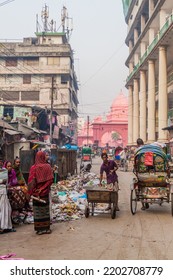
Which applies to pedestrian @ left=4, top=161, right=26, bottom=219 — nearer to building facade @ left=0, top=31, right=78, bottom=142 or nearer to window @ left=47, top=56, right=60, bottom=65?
building facade @ left=0, top=31, right=78, bottom=142

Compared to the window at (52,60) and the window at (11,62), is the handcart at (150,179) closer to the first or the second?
the window at (52,60)

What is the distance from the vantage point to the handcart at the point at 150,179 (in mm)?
Answer: 10023

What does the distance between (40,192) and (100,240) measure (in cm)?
→ 165

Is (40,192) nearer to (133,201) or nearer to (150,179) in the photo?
(133,201)

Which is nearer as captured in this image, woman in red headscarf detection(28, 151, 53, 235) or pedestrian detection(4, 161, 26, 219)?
woman in red headscarf detection(28, 151, 53, 235)

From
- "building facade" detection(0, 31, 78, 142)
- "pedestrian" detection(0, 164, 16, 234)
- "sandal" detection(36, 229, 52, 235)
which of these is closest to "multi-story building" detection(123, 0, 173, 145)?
"building facade" detection(0, 31, 78, 142)

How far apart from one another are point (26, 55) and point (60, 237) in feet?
187

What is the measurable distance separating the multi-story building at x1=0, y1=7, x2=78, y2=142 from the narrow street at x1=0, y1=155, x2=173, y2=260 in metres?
50.9

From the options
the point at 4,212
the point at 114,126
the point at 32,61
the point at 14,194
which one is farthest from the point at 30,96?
the point at 4,212

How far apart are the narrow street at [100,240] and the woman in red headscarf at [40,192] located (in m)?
0.26

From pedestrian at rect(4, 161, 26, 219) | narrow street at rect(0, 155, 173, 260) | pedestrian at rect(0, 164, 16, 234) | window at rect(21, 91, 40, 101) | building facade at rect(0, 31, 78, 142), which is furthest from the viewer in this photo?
window at rect(21, 91, 40, 101)

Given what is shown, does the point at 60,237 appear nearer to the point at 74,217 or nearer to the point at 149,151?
the point at 74,217

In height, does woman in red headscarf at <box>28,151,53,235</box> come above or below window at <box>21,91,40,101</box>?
below

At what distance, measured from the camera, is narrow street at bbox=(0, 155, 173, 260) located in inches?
237
